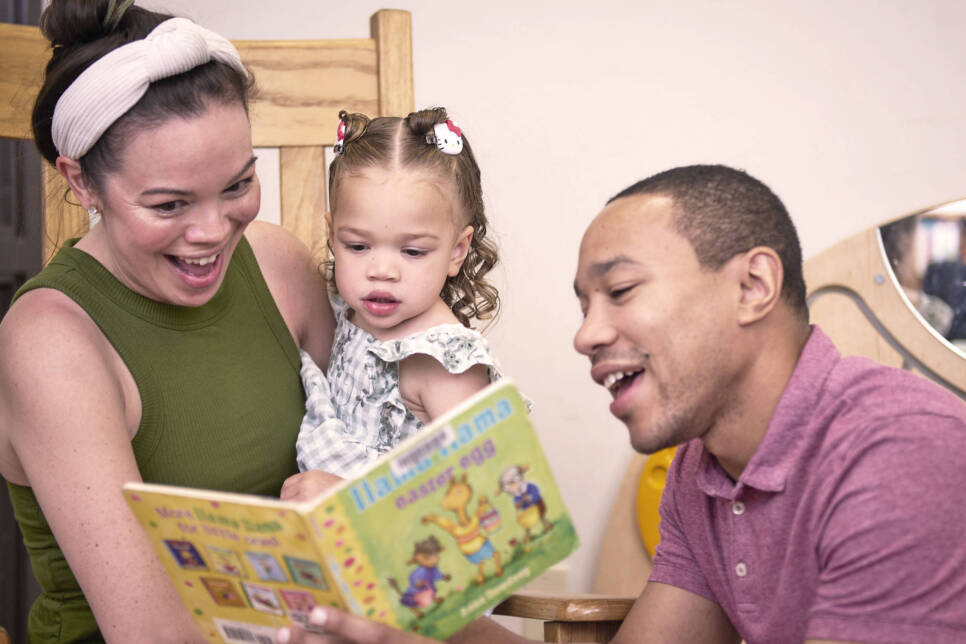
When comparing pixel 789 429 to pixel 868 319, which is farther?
pixel 868 319

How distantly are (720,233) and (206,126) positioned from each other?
61 cm

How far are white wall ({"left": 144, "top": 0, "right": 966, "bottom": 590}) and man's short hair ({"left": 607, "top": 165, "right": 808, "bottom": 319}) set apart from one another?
3.48 feet

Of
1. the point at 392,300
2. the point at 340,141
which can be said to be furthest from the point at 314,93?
the point at 392,300

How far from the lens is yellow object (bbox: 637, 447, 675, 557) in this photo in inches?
83.0

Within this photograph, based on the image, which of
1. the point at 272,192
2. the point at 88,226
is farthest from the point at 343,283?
the point at 272,192

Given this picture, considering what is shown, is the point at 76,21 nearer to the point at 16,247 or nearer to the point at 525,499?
the point at 525,499

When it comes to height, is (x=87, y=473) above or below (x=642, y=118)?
below

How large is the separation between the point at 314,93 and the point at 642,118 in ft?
2.80

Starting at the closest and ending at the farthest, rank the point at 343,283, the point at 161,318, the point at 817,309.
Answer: the point at 161,318, the point at 343,283, the point at 817,309

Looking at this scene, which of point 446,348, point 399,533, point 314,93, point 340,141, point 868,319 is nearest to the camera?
point 399,533

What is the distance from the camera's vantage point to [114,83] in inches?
47.1

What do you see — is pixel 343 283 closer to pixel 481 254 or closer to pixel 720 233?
pixel 481 254

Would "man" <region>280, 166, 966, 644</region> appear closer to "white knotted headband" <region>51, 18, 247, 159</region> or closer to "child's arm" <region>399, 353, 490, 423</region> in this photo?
"child's arm" <region>399, 353, 490, 423</region>

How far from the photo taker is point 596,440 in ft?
7.72
